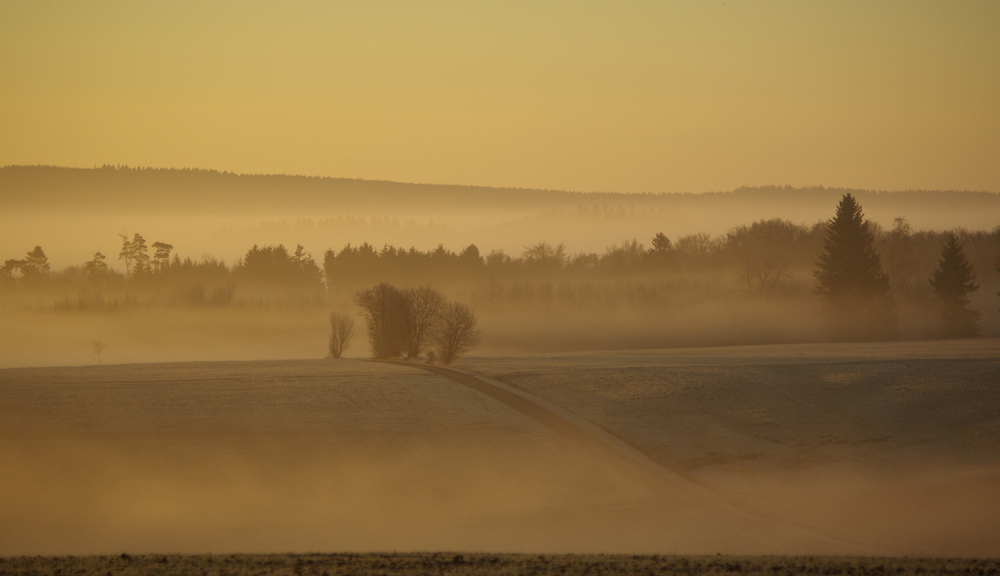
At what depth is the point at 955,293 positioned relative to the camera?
266ft

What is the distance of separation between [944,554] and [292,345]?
10722cm

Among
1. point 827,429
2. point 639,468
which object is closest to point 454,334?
point 827,429

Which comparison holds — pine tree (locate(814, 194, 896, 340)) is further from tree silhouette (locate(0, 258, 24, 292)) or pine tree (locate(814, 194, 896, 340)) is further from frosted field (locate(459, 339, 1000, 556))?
tree silhouette (locate(0, 258, 24, 292))

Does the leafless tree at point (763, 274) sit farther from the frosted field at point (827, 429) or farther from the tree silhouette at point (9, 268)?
the tree silhouette at point (9, 268)

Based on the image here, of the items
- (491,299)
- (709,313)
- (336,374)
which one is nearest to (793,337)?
(709,313)

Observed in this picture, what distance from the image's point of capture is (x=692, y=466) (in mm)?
31984

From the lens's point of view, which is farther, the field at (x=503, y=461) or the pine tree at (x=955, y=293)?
the pine tree at (x=955, y=293)

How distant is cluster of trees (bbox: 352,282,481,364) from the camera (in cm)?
5788

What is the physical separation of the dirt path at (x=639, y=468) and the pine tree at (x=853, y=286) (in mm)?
52723

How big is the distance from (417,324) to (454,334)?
6081 mm

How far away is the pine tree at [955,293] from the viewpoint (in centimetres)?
8000

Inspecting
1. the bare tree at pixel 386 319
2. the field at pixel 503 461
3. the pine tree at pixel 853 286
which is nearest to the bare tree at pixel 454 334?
the bare tree at pixel 386 319

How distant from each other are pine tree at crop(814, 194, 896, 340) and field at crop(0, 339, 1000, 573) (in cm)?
3497

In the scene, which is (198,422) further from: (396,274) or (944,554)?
(396,274)
